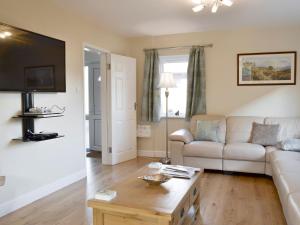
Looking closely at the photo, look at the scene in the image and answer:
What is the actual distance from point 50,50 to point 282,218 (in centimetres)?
315

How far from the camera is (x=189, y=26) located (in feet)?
→ 15.1

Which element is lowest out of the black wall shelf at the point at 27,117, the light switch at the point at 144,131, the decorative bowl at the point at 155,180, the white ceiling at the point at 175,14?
the decorative bowl at the point at 155,180

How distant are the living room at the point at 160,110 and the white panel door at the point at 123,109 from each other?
44 millimetres

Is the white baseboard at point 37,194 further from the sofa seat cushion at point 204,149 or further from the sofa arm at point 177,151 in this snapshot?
the sofa seat cushion at point 204,149

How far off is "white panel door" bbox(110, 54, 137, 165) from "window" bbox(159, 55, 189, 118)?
610 millimetres

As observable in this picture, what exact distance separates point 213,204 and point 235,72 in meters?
2.67

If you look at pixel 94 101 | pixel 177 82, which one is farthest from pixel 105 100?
pixel 177 82

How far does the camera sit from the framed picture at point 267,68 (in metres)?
4.57

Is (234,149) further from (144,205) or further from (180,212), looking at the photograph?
(144,205)

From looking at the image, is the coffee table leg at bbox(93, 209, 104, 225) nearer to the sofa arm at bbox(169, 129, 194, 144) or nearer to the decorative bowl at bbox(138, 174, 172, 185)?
the decorative bowl at bbox(138, 174, 172, 185)

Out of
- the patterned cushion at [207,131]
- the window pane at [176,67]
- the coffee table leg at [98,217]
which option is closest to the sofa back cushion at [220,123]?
the patterned cushion at [207,131]

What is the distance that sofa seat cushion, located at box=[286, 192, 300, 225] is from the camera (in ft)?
6.05

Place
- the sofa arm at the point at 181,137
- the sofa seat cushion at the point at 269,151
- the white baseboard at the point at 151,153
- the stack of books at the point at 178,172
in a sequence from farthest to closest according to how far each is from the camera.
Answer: the white baseboard at the point at 151,153 < the sofa arm at the point at 181,137 < the sofa seat cushion at the point at 269,151 < the stack of books at the point at 178,172

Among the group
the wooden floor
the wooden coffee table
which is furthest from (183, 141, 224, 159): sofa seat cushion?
the wooden coffee table
